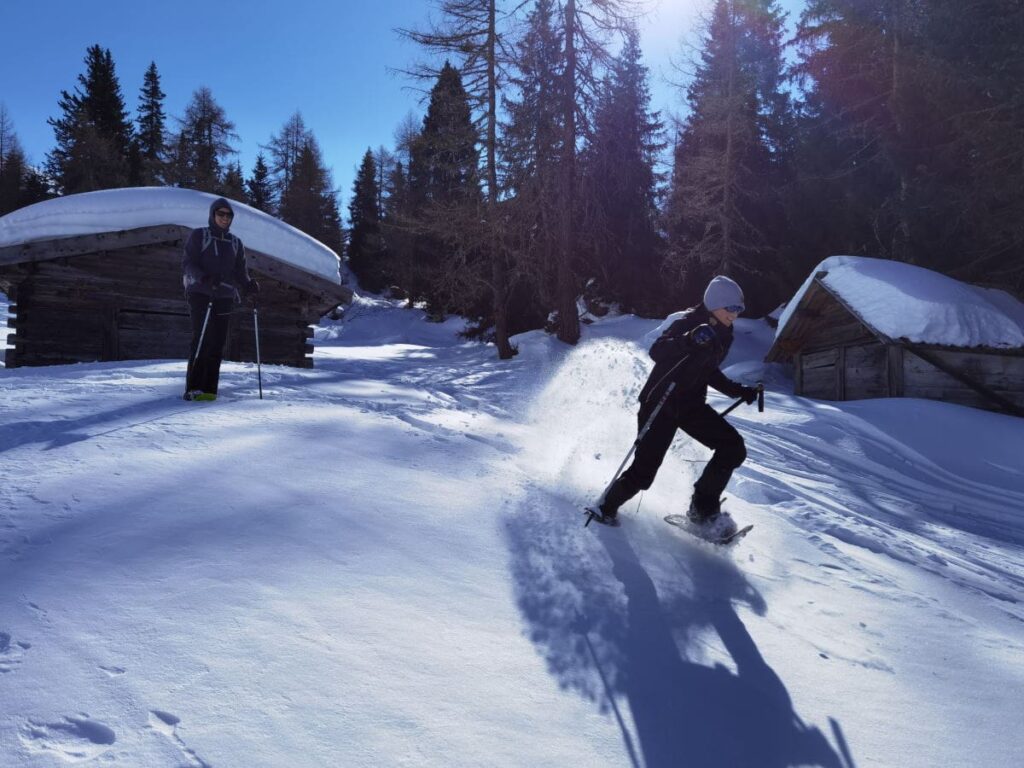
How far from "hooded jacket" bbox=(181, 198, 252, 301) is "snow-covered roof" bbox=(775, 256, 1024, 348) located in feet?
38.8

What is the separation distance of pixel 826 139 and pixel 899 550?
69.7 ft

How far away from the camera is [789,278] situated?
72.3 ft

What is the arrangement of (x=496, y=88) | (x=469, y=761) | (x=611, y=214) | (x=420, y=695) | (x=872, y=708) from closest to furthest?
(x=469, y=761) < (x=420, y=695) < (x=872, y=708) < (x=496, y=88) < (x=611, y=214)

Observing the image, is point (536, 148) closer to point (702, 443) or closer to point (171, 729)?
point (702, 443)

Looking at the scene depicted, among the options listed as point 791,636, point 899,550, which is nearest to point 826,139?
point 899,550

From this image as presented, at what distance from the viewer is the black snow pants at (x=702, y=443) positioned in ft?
12.9

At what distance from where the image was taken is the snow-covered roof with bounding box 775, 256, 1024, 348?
35.7ft

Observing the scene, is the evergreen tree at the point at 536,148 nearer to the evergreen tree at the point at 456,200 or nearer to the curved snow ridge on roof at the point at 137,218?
the evergreen tree at the point at 456,200

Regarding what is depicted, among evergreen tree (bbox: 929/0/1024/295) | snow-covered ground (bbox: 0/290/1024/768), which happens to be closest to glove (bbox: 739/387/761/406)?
snow-covered ground (bbox: 0/290/1024/768)

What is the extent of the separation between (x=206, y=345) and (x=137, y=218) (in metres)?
7.27

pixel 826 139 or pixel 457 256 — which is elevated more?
pixel 826 139

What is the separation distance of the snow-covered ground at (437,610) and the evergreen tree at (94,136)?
37.6 metres

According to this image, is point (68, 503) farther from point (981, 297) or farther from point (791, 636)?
point (981, 297)

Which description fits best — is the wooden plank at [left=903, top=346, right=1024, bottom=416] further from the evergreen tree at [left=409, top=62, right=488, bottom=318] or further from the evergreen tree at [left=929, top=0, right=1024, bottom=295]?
the evergreen tree at [left=409, top=62, right=488, bottom=318]
